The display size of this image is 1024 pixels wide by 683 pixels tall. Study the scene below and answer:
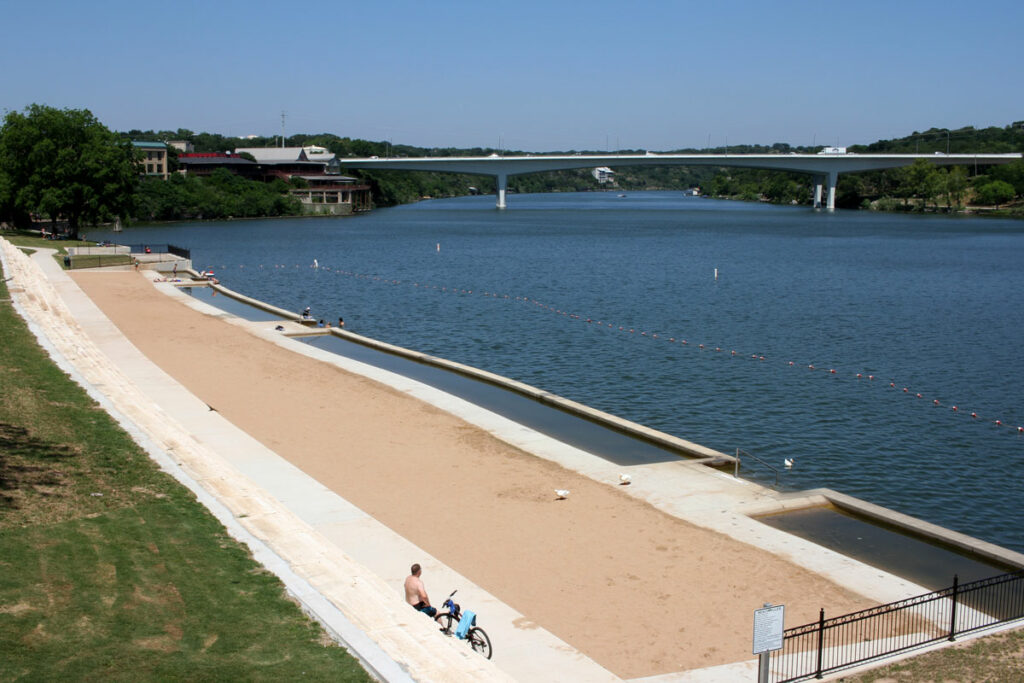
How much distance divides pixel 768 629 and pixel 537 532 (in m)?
8.33

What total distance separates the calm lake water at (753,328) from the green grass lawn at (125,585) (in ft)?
50.5

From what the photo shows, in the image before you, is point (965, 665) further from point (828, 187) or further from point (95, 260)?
point (828, 187)

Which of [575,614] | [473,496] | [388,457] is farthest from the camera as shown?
[388,457]

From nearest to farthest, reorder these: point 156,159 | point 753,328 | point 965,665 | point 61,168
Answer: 1. point 965,665
2. point 753,328
3. point 61,168
4. point 156,159

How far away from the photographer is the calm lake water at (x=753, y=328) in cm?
2831

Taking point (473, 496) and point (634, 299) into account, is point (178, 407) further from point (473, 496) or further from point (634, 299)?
point (634, 299)

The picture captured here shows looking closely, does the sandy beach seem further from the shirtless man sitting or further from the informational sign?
the informational sign

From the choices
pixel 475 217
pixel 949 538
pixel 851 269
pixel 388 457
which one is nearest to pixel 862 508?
pixel 949 538

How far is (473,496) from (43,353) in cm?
1712

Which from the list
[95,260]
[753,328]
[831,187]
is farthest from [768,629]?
[831,187]

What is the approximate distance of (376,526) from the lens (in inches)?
766

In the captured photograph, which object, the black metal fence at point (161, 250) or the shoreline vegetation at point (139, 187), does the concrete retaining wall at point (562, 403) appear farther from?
the shoreline vegetation at point (139, 187)

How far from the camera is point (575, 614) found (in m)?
16.0

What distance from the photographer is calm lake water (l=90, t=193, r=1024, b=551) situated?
28312mm
